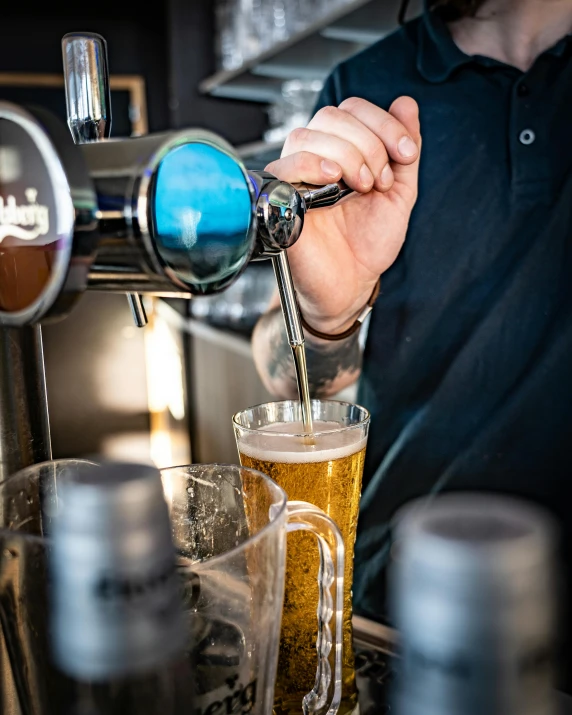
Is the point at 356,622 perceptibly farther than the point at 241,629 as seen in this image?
Yes

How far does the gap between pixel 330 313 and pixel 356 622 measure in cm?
46

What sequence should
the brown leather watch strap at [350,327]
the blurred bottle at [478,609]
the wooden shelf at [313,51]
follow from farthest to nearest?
the wooden shelf at [313,51], the brown leather watch strap at [350,327], the blurred bottle at [478,609]

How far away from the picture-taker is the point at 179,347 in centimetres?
392

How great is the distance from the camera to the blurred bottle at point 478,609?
0.70 ft

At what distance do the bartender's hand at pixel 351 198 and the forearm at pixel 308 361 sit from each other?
0.20ft

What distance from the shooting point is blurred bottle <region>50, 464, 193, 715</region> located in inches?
10.0

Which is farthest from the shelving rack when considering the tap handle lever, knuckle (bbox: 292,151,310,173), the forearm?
the tap handle lever

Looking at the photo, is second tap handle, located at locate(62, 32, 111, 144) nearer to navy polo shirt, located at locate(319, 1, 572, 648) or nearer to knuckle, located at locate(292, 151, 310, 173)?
knuckle, located at locate(292, 151, 310, 173)

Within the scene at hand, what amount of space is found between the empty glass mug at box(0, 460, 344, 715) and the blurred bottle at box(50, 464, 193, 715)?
0.16 ft

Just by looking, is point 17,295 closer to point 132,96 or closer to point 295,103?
point 295,103

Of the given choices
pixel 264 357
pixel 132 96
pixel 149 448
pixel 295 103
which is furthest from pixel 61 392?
pixel 264 357

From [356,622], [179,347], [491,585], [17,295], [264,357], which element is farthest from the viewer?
[179,347]

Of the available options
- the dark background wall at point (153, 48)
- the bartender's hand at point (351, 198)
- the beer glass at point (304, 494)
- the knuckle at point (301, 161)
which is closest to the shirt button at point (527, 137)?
the bartender's hand at point (351, 198)

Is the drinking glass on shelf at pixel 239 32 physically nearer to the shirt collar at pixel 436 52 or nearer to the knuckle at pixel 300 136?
the shirt collar at pixel 436 52
